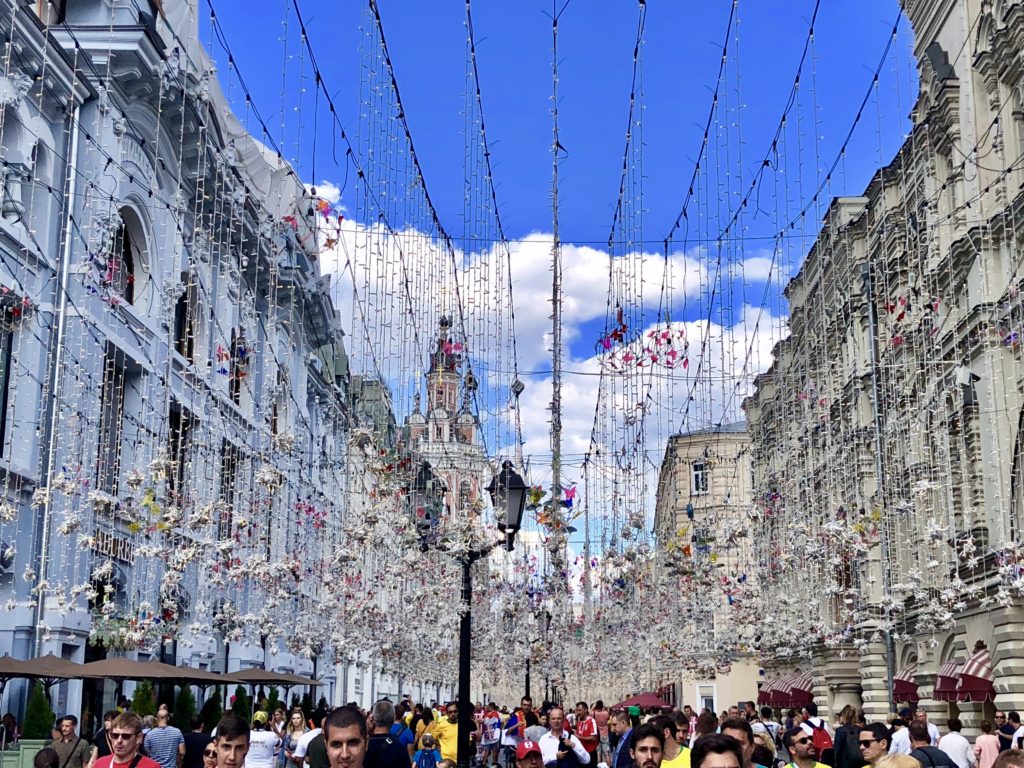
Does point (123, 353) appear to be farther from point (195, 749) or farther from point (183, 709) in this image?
point (195, 749)

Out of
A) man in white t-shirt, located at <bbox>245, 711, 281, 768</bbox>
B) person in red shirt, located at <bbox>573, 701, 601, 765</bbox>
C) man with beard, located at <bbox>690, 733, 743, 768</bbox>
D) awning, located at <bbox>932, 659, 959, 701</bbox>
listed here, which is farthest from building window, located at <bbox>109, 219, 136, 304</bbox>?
man with beard, located at <bbox>690, 733, 743, 768</bbox>

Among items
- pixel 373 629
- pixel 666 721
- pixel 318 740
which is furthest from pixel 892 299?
pixel 666 721

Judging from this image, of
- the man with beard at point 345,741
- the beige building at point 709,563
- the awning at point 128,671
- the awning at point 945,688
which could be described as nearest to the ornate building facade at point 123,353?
the awning at point 128,671

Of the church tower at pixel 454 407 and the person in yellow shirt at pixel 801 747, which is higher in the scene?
the church tower at pixel 454 407

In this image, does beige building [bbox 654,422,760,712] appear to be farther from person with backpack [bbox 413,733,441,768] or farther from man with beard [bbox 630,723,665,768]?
man with beard [bbox 630,723,665,768]

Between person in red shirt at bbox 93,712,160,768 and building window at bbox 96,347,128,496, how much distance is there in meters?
18.8

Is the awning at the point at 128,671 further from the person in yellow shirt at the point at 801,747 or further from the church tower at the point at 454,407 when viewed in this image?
the person in yellow shirt at the point at 801,747

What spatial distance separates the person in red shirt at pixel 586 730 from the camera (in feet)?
72.0

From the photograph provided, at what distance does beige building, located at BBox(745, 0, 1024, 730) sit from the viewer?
82.5ft

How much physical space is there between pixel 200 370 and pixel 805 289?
16963mm

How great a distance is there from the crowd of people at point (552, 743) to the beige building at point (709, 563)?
477 centimetres

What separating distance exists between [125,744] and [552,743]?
20.6 ft

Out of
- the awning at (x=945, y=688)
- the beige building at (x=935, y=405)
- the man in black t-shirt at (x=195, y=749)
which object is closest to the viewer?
the man in black t-shirt at (x=195, y=749)

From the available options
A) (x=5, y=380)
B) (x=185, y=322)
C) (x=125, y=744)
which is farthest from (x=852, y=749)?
(x=185, y=322)
